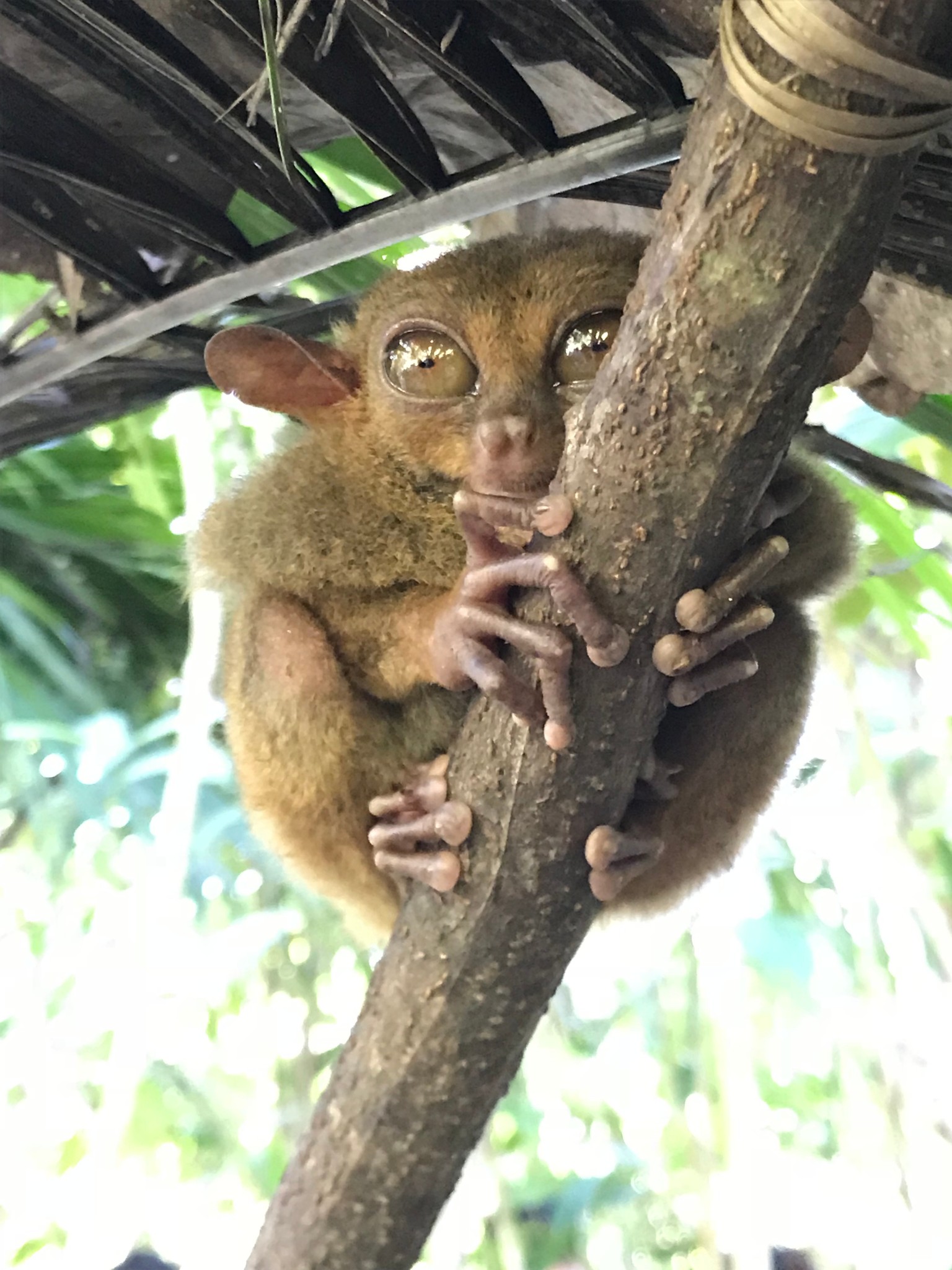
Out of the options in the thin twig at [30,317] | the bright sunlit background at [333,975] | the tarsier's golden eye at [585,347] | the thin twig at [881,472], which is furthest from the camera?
the bright sunlit background at [333,975]

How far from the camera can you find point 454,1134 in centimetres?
155

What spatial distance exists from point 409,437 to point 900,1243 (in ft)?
10.2

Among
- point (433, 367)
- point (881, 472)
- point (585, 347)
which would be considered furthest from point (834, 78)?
point (881, 472)

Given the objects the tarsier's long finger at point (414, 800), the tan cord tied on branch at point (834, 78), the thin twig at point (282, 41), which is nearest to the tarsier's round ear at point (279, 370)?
the thin twig at point (282, 41)

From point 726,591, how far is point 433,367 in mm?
670

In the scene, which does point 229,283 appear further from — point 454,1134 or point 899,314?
point 454,1134

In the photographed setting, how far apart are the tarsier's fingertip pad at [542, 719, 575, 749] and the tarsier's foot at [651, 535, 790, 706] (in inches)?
4.9

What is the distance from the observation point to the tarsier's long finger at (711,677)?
1265 mm

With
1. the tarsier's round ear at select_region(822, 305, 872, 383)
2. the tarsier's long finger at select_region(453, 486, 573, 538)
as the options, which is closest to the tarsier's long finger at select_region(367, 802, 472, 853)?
the tarsier's long finger at select_region(453, 486, 573, 538)

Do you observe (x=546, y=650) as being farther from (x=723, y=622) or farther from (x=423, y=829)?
(x=423, y=829)

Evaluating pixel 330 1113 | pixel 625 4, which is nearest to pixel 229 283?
pixel 625 4

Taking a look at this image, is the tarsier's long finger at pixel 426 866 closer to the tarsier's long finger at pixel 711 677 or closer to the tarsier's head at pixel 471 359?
the tarsier's long finger at pixel 711 677

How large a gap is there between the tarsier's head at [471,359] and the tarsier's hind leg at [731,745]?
0.44 metres

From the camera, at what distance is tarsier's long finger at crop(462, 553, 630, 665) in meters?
1.13
